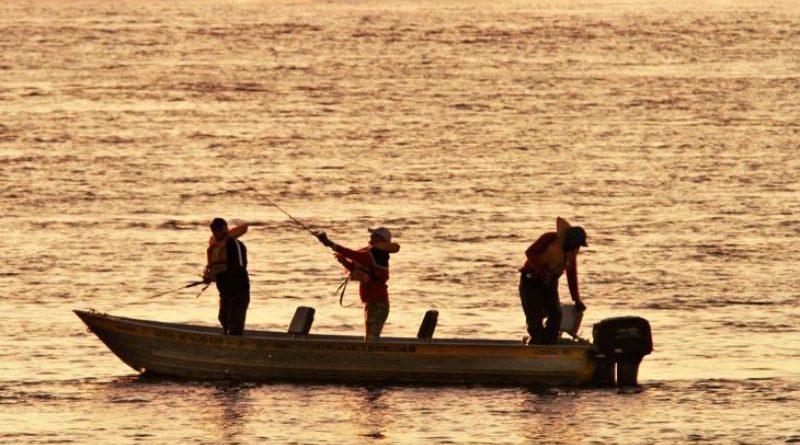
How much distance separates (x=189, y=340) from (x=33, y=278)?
1192cm

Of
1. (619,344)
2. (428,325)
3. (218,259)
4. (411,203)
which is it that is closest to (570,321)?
(619,344)

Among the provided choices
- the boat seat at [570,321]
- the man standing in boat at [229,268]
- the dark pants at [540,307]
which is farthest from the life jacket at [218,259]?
the boat seat at [570,321]

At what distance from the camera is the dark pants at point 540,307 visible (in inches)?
1073

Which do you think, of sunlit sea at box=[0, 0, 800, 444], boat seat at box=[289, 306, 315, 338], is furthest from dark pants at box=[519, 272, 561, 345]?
boat seat at box=[289, 306, 315, 338]

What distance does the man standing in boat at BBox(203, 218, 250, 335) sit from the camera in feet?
90.9

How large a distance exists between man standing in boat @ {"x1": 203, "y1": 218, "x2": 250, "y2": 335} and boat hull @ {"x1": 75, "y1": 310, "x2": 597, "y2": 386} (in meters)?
0.40

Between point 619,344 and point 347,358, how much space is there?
11.0ft

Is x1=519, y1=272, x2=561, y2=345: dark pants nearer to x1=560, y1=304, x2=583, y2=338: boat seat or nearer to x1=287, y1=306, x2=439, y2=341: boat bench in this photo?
x1=560, y1=304, x2=583, y2=338: boat seat

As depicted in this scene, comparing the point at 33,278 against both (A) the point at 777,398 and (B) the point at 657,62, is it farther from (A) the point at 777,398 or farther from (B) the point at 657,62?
(B) the point at 657,62

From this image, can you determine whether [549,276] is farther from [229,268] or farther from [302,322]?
[229,268]

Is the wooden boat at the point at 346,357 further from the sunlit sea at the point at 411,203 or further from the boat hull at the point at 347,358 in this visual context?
the sunlit sea at the point at 411,203

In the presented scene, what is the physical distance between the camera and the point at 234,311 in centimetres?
2797

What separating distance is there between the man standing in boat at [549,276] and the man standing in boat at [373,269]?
5.50 feet

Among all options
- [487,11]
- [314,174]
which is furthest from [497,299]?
[487,11]
